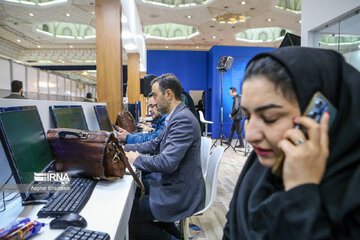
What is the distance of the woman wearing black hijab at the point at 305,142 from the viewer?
51 centimetres

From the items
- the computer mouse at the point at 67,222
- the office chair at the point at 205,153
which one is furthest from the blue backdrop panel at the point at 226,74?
the computer mouse at the point at 67,222

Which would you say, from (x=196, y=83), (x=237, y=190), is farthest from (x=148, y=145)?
(x=196, y=83)

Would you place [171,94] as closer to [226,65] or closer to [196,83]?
[226,65]

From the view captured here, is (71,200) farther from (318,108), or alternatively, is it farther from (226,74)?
(226,74)

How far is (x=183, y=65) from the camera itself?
1005 centimetres

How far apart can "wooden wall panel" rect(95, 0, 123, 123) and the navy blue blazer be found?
86.7 inches

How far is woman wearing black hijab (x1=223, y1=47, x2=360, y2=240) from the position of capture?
0.51m

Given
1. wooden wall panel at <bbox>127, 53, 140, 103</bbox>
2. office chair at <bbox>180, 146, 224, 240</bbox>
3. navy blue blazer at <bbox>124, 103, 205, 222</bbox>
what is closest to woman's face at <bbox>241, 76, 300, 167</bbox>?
navy blue blazer at <bbox>124, 103, 205, 222</bbox>

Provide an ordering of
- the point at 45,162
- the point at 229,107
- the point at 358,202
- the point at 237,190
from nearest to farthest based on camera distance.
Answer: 1. the point at 358,202
2. the point at 237,190
3. the point at 45,162
4. the point at 229,107

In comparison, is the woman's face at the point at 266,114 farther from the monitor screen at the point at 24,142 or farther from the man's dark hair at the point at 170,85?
the man's dark hair at the point at 170,85

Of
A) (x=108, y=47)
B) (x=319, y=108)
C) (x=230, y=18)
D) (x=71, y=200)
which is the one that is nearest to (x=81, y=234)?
(x=71, y=200)

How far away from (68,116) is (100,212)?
40.9 inches

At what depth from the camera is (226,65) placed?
6648 millimetres

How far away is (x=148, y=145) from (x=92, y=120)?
75 centimetres
